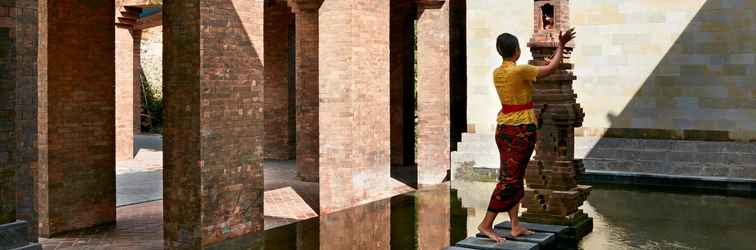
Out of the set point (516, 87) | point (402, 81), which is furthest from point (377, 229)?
point (402, 81)

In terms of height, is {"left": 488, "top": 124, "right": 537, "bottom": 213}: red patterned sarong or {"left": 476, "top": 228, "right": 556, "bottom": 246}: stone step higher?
{"left": 488, "top": 124, "right": 537, "bottom": 213}: red patterned sarong

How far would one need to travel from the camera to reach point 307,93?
1441cm

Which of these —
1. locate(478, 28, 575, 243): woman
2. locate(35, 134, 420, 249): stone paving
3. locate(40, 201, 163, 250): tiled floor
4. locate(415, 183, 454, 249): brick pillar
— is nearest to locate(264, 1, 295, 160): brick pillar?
locate(35, 134, 420, 249): stone paving

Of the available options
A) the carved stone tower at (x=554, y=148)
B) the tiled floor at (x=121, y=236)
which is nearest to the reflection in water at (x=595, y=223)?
the carved stone tower at (x=554, y=148)

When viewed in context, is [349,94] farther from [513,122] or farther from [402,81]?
[402,81]

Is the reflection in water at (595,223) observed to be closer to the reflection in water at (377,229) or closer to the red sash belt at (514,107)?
the reflection in water at (377,229)

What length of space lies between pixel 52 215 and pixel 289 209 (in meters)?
3.66

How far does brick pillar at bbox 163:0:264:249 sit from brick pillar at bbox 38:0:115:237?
1.78 m

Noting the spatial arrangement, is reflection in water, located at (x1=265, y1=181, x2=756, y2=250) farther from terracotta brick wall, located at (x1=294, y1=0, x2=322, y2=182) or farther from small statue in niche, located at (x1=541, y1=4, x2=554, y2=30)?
terracotta brick wall, located at (x1=294, y1=0, x2=322, y2=182)

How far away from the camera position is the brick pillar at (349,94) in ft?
36.9

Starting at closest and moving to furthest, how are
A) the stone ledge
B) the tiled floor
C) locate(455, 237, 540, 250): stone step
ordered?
locate(455, 237, 540, 250): stone step
the tiled floor
the stone ledge

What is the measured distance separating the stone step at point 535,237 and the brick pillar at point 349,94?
5575mm

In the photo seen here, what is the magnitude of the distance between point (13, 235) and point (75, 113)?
534 centimetres

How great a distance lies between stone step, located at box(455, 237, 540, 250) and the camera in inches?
216
